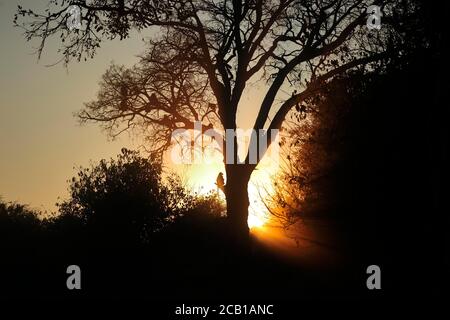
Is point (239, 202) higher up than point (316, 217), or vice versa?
point (239, 202)

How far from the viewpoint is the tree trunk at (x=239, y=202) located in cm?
1980

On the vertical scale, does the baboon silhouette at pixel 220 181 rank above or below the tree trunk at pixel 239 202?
above

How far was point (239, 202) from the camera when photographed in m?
19.8

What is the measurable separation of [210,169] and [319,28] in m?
9.19

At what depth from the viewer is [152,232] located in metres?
22.5

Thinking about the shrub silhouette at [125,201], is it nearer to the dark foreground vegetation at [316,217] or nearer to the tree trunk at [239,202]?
the dark foreground vegetation at [316,217]

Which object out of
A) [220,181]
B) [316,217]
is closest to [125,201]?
[220,181]

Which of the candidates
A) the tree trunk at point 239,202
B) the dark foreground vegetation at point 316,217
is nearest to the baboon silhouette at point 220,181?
the tree trunk at point 239,202

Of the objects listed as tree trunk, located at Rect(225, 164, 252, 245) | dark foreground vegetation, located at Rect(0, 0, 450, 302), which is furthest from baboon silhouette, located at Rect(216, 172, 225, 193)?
dark foreground vegetation, located at Rect(0, 0, 450, 302)

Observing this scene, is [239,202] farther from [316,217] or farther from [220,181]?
[316,217]

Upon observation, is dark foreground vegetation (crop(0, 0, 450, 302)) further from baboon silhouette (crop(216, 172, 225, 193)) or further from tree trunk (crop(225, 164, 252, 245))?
baboon silhouette (crop(216, 172, 225, 193))

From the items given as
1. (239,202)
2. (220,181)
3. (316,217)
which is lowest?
(316,217)
